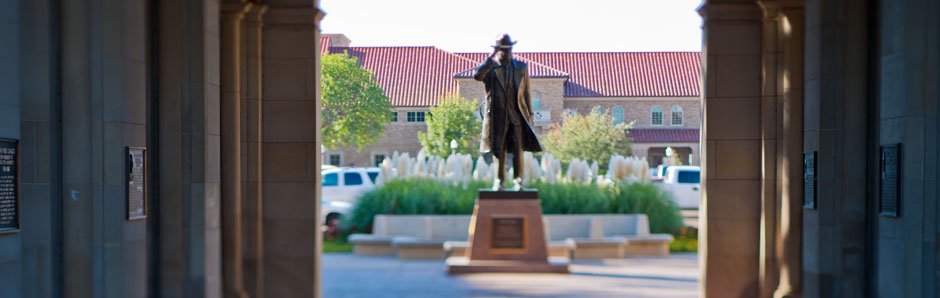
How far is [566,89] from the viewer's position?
163 ft

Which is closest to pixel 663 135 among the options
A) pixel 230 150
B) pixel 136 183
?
pixel 230 150

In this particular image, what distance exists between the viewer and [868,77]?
645cm

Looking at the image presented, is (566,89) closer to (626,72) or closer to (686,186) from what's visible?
(626,72)

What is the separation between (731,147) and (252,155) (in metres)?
4.89

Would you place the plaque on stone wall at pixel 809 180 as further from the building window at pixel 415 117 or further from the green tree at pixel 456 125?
the building window at pixel 415 117

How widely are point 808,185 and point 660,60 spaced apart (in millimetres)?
48466

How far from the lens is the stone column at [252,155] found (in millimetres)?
7852

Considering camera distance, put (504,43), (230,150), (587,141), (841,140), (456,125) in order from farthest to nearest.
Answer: (587,141)
(456,125)
(504,43)
(230,150)
(841,140)

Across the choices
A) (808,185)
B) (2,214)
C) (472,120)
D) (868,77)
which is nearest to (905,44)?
(868,77)

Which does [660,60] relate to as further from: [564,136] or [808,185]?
[808,185]

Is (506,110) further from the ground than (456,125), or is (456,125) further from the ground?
(456,125)

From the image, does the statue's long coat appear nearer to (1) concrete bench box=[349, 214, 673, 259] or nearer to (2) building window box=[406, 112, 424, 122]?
(1) concrete bench box=[349, 214, 673, 259]

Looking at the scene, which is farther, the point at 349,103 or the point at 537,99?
the point at 537,99

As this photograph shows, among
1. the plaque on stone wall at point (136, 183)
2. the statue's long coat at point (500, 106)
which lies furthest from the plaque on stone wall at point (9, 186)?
the statue's long coat at point (500, 106)
